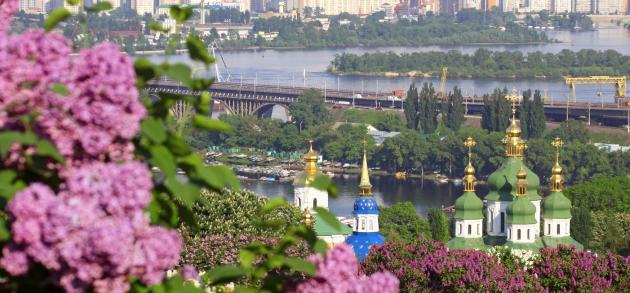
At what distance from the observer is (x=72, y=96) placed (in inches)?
92.0

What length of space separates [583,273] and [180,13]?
7816mm

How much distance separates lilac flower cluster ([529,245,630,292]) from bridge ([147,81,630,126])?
30.1m

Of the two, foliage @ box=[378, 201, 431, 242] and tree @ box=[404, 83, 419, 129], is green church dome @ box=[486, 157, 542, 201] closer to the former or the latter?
foliage @ box=[378, 201, 431, 242]

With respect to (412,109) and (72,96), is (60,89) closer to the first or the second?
(72,96)

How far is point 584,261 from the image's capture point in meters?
10.5

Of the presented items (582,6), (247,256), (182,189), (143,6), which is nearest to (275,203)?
(247,256)

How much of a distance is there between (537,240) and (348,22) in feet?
260

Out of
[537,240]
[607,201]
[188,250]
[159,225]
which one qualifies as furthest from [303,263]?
[607,201]

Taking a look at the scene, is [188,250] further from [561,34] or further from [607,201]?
[561,34]

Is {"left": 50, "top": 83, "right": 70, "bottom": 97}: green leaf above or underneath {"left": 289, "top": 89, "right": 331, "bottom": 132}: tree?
above

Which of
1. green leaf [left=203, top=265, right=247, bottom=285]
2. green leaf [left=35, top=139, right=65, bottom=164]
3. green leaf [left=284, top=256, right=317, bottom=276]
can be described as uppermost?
green leaf [left=35, top=139, right=65, bottom=164]

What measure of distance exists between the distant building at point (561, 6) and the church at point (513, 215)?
93.3 m

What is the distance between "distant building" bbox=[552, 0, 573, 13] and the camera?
109250 millimetres

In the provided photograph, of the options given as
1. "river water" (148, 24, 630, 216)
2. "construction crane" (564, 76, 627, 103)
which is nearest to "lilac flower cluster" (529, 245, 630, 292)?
"river water" (148, 24, 630, 216)
